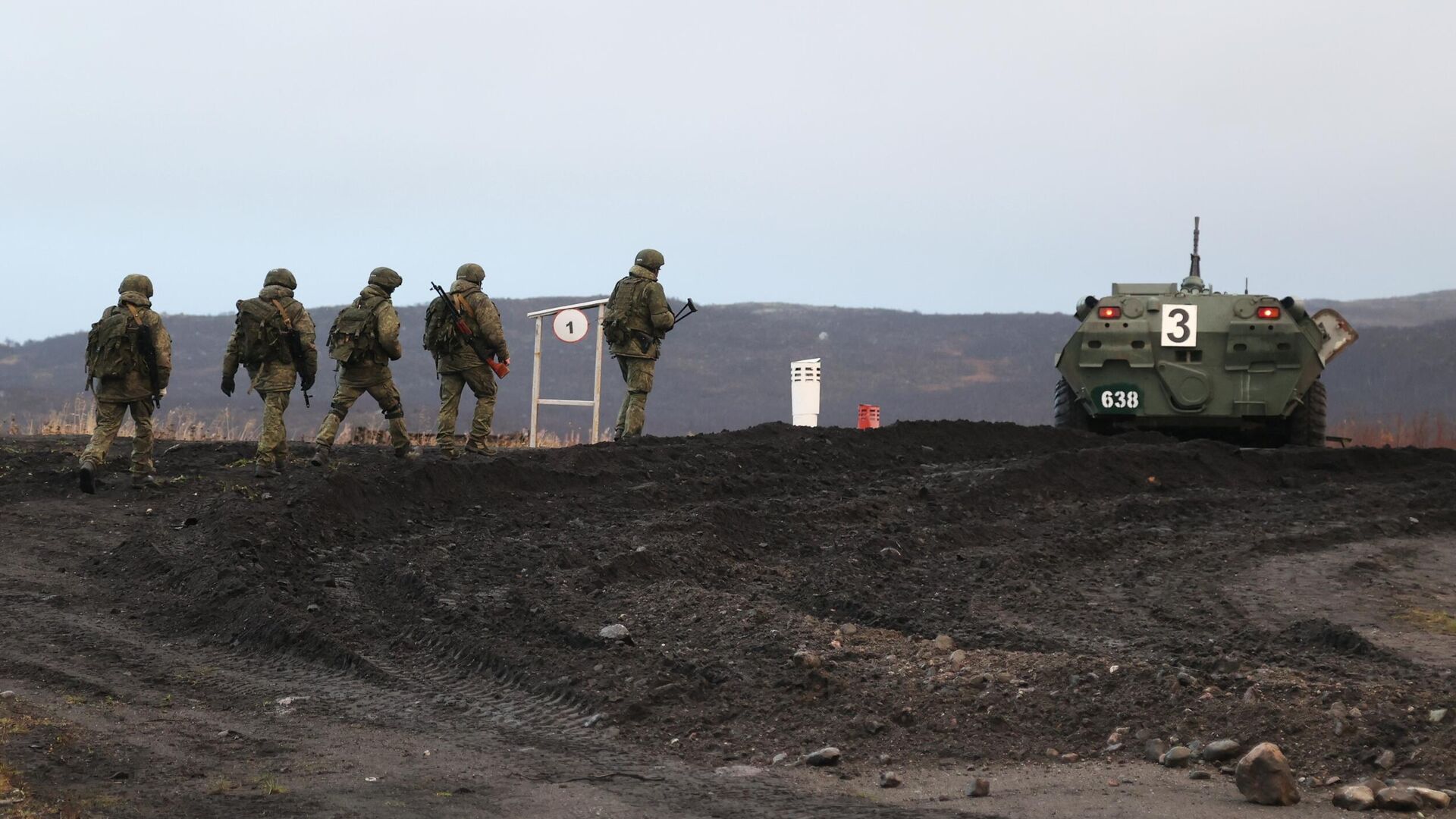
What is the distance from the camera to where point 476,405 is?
1605 cm

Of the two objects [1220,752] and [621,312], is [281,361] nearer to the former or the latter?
[621,312]

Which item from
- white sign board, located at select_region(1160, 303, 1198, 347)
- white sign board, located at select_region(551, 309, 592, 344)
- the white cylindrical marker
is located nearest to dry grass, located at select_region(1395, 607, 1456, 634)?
white sign board, located at select_region(1160, 303, 1198, 347)

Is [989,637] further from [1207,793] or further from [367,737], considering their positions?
[367,737]

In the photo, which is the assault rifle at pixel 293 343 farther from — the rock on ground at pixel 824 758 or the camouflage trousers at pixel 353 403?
the rock on ground at pixel 824 758

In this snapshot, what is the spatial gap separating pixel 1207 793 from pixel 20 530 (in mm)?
9083

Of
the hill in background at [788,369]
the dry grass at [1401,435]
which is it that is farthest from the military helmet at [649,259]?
the hill in background at [788,369]

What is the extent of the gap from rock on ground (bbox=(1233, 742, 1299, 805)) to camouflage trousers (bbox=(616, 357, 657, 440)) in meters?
11.8

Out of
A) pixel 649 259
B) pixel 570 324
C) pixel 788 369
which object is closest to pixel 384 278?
pixel 649 259

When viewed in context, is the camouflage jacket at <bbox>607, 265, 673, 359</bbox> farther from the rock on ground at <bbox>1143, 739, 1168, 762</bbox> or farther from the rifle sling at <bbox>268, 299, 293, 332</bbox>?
the rock on ground at <bbox>1143, 739, 1168, 762</bbox>

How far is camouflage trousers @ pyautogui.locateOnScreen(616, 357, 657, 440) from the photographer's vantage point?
16.9 m

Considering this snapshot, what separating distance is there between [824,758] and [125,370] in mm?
9391

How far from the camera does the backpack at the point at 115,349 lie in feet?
44.1

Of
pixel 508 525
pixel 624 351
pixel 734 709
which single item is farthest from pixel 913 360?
pixel 734 709

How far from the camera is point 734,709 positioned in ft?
21.9
